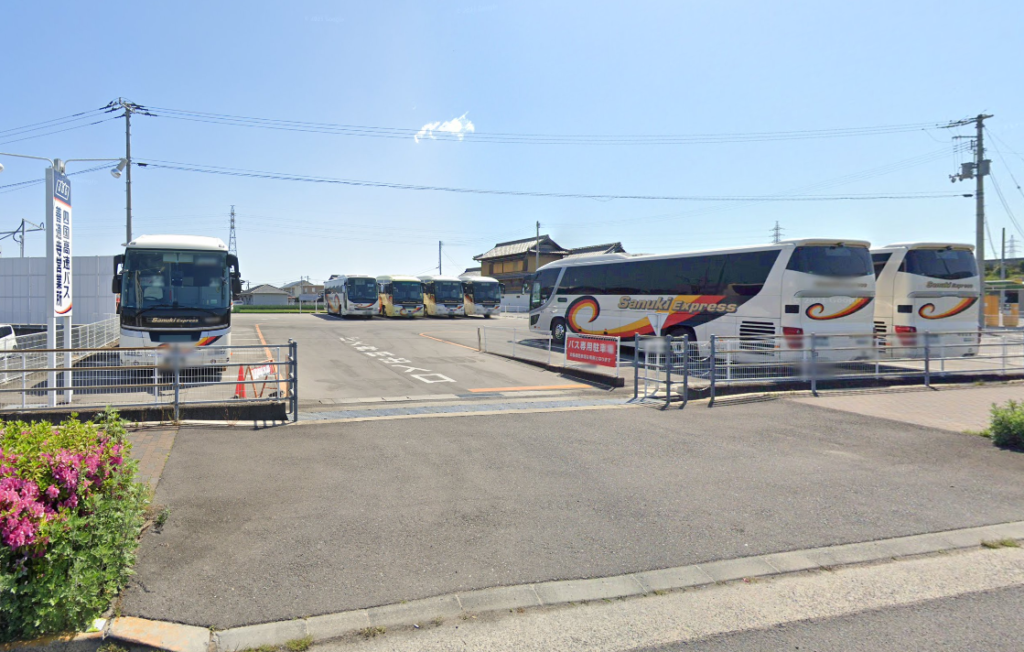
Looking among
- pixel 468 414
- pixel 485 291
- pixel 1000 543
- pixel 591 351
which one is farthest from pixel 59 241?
pixel 485 291

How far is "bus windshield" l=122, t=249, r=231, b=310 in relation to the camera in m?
14.3

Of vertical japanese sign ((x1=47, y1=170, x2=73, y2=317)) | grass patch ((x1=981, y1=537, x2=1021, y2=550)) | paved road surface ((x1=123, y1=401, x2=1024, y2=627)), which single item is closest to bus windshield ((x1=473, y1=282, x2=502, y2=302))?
vertical japanese sign ((x1=47, y1=170, x2=73, y2=317))

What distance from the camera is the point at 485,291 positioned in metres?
48.7

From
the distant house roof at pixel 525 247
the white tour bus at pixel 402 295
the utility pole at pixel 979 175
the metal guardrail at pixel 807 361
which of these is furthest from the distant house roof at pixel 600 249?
the metal guardrail at pixel 807 361

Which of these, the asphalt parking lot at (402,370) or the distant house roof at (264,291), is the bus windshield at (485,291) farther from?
the distant house roof at (264,291)

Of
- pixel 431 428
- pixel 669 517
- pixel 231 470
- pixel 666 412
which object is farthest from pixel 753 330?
pixel 231 470

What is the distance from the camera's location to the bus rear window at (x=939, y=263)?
18.0m

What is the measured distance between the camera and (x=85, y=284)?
28047mm

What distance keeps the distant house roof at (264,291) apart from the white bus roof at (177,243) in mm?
84718

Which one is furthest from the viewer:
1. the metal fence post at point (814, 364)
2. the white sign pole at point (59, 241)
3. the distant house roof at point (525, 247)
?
the distant house roof at point (525, 247)

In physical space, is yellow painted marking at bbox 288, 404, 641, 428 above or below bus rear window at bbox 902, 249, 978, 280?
below

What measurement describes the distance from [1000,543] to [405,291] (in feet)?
137

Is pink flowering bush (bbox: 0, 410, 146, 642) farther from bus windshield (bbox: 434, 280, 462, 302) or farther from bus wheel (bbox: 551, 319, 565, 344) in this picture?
bus windshield (bbox: 434, 280, 462, 302)

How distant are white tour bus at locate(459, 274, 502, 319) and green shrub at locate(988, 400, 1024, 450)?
41.5 metres
